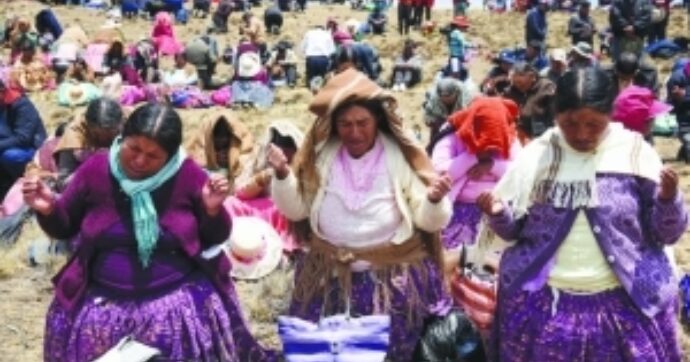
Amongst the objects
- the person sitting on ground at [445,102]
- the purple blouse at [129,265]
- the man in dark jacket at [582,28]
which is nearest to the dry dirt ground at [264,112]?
the man in dark jacket at [582,28]

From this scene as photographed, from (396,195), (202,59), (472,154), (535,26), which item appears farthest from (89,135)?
(535,26)

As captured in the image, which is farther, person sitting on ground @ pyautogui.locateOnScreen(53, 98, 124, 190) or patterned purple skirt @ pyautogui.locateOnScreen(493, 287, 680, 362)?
person sitting on ground @ pyautogui.locateOnScreen(53, 98, 124, 190)

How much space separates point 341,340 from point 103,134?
2.00m

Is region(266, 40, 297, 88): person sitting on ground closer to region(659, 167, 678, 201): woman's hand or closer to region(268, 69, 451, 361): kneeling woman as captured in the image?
region(268, 69, 451, 361): kneeling woman

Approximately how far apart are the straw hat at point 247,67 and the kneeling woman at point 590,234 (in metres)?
12.7

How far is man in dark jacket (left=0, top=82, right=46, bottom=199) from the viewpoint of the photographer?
8.07m

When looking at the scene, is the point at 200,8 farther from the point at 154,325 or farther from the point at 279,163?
the point at 154,325

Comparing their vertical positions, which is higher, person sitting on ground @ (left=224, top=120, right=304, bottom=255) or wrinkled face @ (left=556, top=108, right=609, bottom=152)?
wrinkled face @ (left=556, top=108, right=609, bottom=152)

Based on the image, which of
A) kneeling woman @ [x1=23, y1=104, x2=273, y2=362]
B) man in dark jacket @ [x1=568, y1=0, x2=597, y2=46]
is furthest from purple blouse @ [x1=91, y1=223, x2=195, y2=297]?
man in dark jacket @ [x1=568, y1=0, x2=597, y2=46]

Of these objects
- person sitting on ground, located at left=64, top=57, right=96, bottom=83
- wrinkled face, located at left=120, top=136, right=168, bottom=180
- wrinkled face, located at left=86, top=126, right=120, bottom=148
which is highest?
wrinkled face, located at left=120, top=136, right=168, bottom=180

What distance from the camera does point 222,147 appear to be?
671 centimetres

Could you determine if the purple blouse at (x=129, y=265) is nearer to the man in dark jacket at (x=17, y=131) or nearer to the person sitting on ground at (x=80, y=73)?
the man in dark jacket at (x=17, y=131)

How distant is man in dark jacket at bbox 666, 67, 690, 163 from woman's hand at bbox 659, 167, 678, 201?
758cm

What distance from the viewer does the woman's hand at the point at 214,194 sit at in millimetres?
3936
